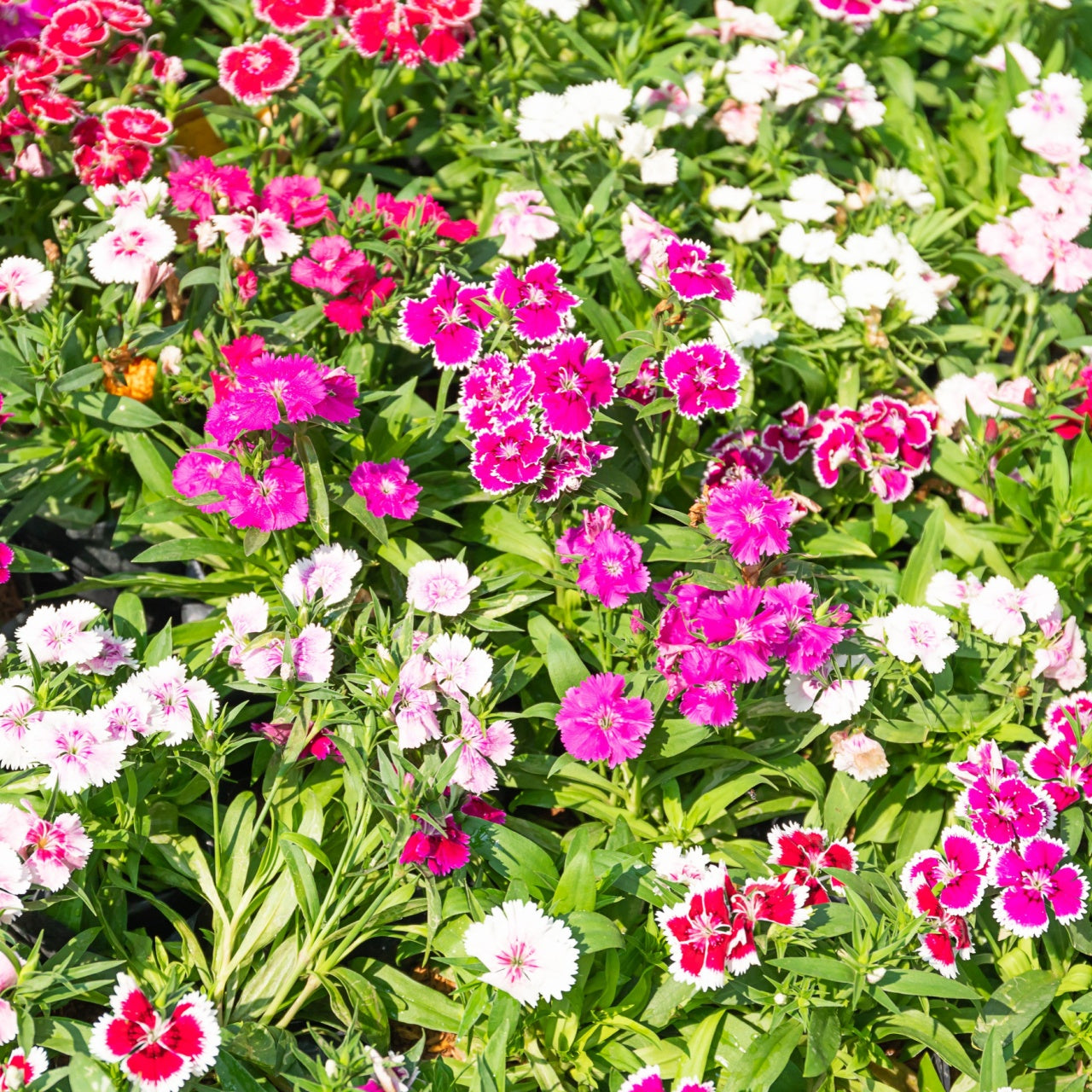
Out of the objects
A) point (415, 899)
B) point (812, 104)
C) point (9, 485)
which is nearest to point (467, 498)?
point (415, 899)

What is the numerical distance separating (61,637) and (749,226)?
2248mm

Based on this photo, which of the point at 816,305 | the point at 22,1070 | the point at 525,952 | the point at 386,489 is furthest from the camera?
the point at 816,305

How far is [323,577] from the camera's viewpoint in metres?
2.57

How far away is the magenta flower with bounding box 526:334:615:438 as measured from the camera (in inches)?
95.3

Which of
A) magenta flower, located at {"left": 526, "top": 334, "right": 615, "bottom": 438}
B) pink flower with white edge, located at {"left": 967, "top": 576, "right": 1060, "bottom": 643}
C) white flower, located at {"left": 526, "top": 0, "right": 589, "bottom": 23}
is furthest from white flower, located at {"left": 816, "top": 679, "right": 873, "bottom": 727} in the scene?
white flower, located at {"left": 526, "top": 0, "right": 589, "bottom": 23}

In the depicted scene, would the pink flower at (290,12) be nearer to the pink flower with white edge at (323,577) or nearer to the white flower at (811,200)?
the white flower at (811,200)

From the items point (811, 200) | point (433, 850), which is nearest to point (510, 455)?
point (433, 850)

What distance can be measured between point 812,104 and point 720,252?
2.16 ft

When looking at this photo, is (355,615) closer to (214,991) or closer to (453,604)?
(453,604)

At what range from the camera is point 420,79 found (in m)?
3.79

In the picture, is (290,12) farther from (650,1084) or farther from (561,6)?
(650,1084)

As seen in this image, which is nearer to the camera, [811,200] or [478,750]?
[478,750]

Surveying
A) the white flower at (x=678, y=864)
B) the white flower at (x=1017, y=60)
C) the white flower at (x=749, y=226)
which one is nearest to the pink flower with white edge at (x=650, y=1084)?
the white flower at (x=678, y=864)

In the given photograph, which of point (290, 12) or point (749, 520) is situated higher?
point (290, 12)
